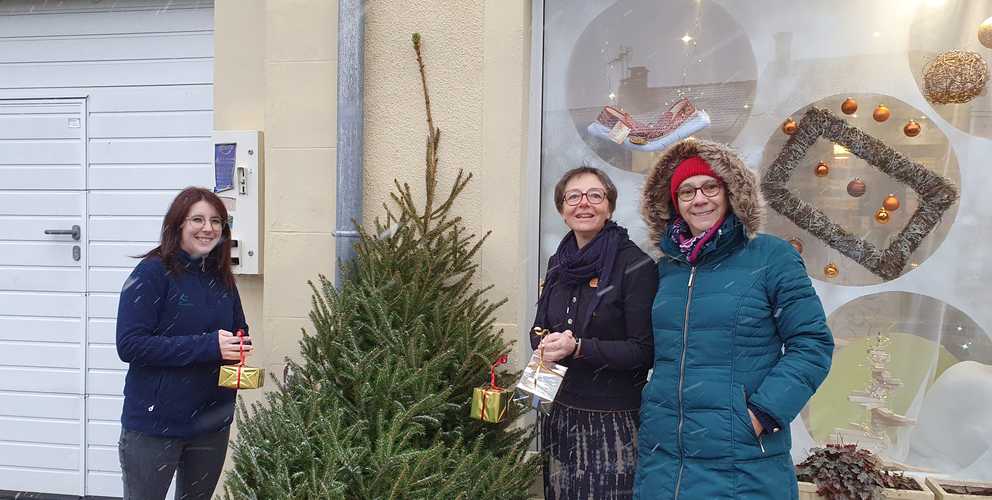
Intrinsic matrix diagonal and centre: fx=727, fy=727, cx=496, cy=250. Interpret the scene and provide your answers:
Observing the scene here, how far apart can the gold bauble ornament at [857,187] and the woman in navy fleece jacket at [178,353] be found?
3.33 m

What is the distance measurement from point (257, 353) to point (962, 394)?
400 cm

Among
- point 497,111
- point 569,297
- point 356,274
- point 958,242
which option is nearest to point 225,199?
point 356,274

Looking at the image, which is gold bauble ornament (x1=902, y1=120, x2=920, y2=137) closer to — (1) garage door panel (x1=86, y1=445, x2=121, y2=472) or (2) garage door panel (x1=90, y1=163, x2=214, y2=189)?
(2) garage door panel (x1=90, y1=163, x2=214, y2=189)

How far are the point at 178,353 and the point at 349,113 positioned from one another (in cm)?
153

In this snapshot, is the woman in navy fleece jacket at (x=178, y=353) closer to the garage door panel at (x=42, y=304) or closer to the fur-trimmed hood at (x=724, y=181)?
the fur-trimmed hood at (x=724, y=181)

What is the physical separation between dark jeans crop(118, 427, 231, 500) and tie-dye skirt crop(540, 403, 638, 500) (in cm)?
169

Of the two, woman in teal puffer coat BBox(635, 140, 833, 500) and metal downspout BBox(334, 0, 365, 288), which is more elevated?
metal downspout BBox(334, 0, 365, 288)

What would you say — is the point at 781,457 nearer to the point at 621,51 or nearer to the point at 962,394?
the point at 962,394

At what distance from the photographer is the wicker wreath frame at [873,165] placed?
3984mm

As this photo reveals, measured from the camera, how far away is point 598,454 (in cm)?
277

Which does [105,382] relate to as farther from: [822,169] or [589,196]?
[822,169]

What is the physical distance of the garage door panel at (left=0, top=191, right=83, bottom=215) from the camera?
17.1 feet

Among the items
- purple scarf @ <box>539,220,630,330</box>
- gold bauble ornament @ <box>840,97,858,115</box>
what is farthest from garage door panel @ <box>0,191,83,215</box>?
gold bauble ornament @ <box>840,97,858,115</box>

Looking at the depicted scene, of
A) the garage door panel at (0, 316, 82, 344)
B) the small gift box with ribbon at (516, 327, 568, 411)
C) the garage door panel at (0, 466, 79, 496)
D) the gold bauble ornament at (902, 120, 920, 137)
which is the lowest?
the garage door panel at (0, 466, 79, 496)
